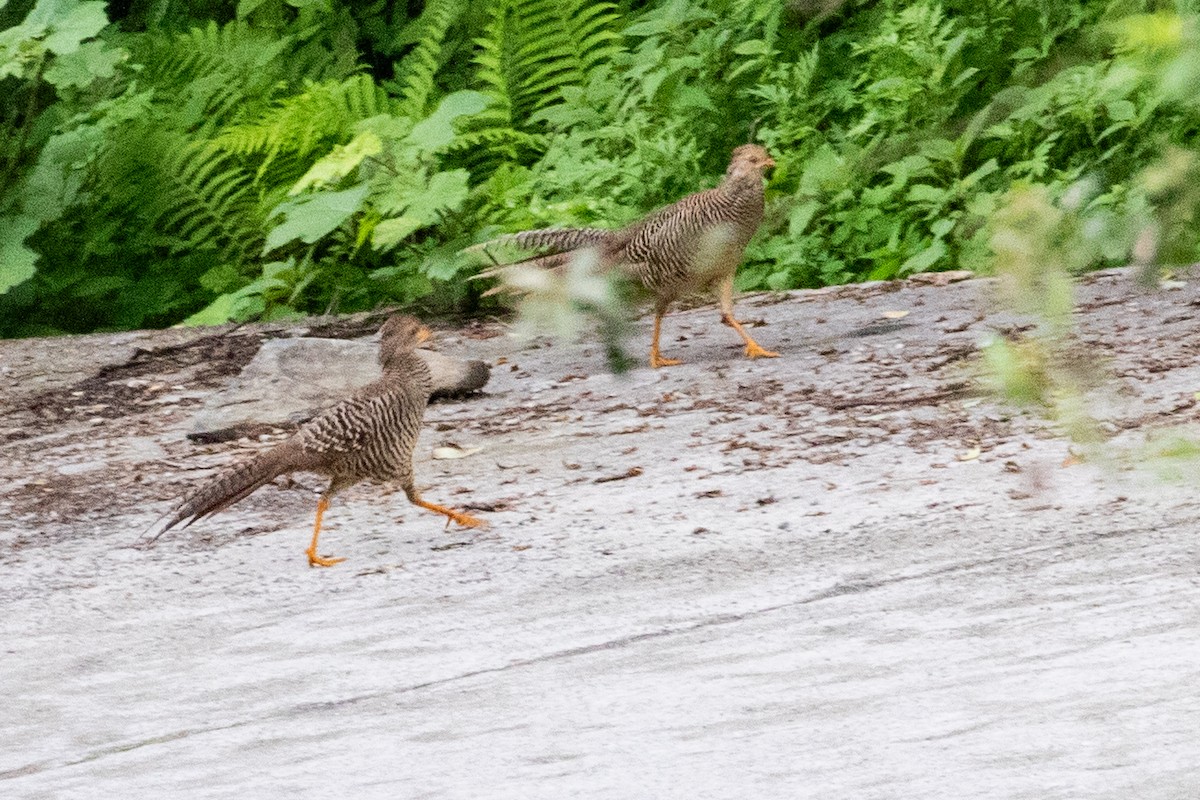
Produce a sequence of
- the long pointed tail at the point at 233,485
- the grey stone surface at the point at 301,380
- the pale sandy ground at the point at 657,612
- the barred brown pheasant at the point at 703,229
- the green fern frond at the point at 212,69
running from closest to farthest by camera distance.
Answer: the pale sandy ground at the point at 657,612, the long pointed tail at the point at 233,485, the barred brown pheasant at the point at 703,229, the grey stone surface at the point at 301,380, the green fern frond at the point at 212,69

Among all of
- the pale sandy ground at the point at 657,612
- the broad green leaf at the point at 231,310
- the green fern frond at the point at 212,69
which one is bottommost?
the pale sandy ground at the point at 657,612

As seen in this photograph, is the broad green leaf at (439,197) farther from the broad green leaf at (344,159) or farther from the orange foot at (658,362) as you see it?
the orange foot at (658,362)

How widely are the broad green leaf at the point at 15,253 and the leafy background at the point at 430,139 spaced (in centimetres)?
2

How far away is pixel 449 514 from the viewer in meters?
4.75

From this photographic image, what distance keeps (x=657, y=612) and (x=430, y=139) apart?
4.67 m

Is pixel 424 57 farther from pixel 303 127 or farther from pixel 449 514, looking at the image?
pixel 449 514

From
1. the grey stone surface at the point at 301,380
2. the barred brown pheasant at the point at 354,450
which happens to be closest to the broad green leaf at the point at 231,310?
the grey stone surface at the point at 301,380

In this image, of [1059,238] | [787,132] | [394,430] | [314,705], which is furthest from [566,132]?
[1059,238]

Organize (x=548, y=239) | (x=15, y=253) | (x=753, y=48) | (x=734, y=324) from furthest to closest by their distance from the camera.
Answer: (x=753, y=48)
(x=15, y=253)
(x=734, y=324)
(x=548, y=239)

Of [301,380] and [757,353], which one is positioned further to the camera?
[301,380]

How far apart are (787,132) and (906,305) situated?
1631 millimetres

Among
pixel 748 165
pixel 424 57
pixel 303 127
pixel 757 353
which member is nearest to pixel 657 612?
pixel 757 353

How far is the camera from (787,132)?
8.43 m

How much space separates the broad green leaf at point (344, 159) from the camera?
8172 mm
